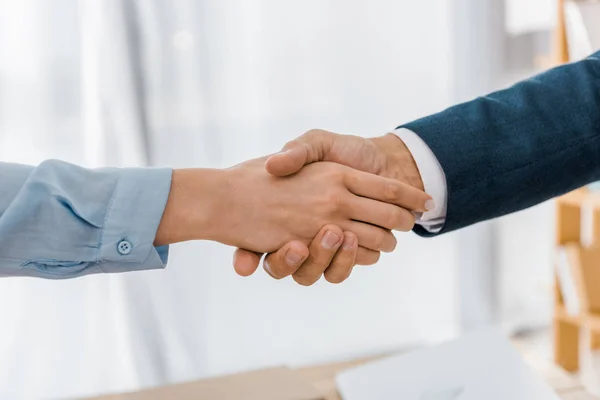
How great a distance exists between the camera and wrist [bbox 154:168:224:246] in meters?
1.08

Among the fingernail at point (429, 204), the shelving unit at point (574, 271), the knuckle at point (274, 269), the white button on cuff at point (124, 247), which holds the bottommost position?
the shelving unit at point (574, 271)

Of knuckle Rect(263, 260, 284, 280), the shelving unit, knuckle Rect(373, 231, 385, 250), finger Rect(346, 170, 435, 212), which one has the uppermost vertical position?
finger Rect(346, 170, 435, 212)

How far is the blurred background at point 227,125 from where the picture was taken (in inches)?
79.3

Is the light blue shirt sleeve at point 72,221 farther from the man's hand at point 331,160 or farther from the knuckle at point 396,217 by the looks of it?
the knuckle at point 396,217

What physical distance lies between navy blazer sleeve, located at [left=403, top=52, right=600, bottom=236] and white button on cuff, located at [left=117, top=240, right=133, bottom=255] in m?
0.50

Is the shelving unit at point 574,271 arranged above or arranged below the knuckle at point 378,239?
below

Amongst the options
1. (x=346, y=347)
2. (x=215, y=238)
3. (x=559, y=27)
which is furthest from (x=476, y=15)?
(x=215, y=238)

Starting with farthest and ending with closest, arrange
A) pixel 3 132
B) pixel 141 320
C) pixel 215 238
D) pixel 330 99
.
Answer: pixel 330 99 < pixel 141 320 < pixel 3 132 < pixel 215 238

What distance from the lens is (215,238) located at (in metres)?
1.17

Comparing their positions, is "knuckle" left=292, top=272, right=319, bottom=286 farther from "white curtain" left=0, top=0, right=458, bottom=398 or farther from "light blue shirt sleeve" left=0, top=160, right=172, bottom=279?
"white curtain" left=0, top=0, right=458, bottom=398

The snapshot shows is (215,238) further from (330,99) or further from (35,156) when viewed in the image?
(330,99)

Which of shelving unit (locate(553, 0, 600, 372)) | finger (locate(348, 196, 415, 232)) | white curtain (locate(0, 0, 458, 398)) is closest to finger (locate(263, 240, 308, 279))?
finger (locate(348, 196, 415, 232))

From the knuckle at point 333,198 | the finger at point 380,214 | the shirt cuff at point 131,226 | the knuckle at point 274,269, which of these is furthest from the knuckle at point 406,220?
the shirt cuff at point 131,226

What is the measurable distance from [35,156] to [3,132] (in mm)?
103
